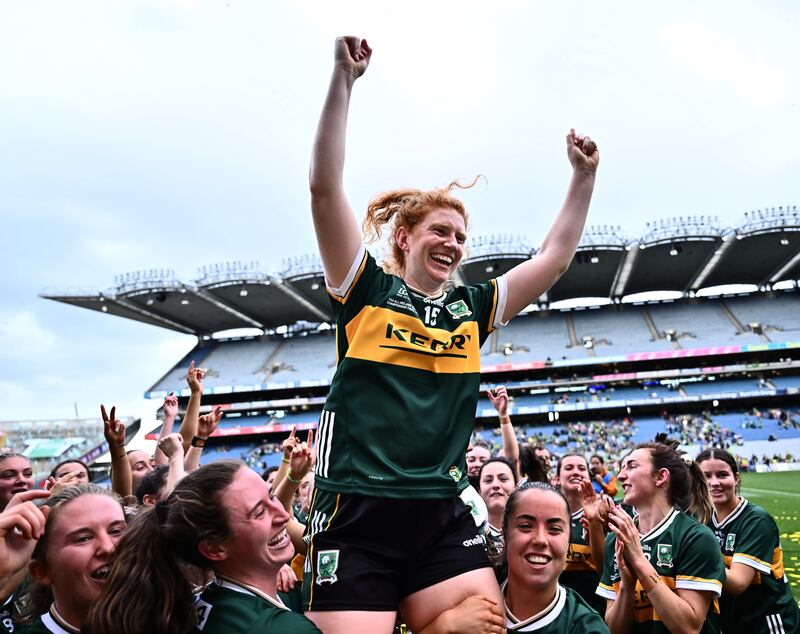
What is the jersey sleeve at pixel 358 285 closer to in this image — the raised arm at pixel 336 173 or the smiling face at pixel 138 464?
the raised arm at pixel 336 173

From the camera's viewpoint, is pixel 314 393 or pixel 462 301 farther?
pixel 314 393

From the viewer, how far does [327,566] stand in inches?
80.7

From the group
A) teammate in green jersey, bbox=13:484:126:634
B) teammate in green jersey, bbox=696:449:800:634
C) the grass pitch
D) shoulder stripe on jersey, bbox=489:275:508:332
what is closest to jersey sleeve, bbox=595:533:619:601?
teammate in green jersey, bbox=696:449:800:634

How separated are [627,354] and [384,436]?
145 ft

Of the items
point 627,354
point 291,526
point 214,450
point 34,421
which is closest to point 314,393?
point 214,450

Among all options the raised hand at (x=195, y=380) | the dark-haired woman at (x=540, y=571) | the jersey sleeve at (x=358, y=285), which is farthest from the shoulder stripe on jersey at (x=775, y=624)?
the raised hand at (x=195, y=380)

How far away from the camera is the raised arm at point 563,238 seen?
2.68 metres

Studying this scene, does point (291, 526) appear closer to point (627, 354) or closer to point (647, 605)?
point (647, 605)

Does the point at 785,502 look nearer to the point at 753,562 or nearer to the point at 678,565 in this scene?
the point at 753,562

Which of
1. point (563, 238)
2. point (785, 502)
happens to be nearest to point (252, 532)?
point (563, 238)

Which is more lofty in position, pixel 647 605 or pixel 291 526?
pixel 291 526

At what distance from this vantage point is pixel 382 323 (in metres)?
2.27

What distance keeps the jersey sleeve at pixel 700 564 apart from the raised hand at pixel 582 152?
6.90 ft

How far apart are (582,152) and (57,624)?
291cm
